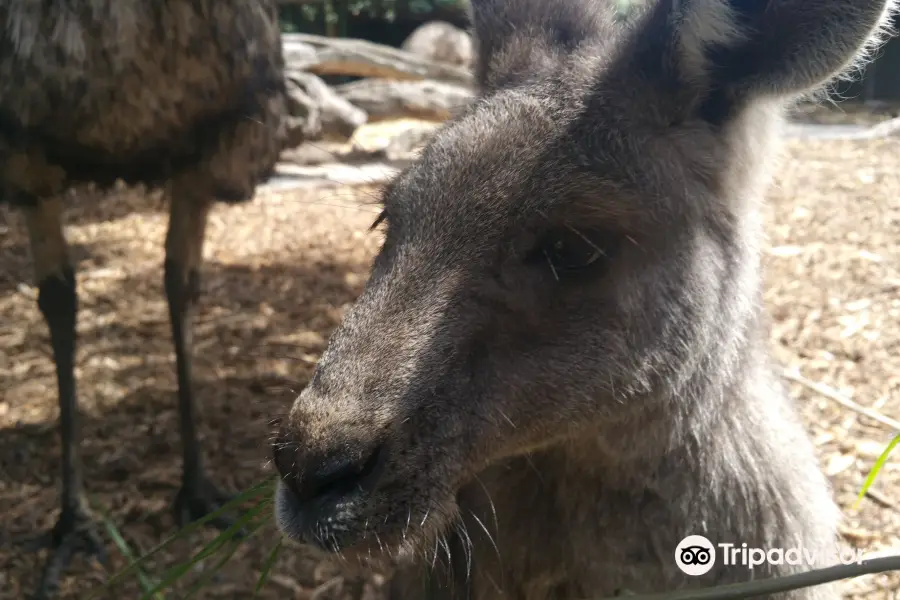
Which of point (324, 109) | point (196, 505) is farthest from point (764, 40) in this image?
point (324, 109)

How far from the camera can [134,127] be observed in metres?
2.76

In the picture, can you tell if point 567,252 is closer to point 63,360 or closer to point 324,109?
point 63,360

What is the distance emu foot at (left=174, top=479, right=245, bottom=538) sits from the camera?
10.5ft

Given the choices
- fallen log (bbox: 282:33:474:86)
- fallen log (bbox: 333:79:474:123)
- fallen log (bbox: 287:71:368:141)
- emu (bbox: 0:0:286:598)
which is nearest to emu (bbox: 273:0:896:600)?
emu (bbox: 0:0:286:598)

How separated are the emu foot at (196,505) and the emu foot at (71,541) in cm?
31

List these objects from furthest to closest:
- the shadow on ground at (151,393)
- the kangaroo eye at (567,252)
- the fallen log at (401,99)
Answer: the fallen log at (401,99) < the shadow on ground at (151,393) < the kangaroo eye at (567,252)

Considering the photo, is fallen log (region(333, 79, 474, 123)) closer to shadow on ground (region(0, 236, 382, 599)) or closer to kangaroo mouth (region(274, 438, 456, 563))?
shadow on ground (region(0, 236, 382, 599))

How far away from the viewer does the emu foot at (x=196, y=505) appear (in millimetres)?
3207

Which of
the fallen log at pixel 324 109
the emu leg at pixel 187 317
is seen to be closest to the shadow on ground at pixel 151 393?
the emu leg at pixel 187 317

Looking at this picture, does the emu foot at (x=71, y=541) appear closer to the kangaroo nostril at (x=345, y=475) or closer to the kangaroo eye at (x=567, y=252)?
the kangaroo nostril at (x=345, y=475)

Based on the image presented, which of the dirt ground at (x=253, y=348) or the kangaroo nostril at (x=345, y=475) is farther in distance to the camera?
the dirt ground at (x=253, y=348)

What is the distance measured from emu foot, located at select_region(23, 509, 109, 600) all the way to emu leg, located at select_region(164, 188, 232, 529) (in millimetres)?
327

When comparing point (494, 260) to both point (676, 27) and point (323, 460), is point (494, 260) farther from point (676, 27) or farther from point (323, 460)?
point (676, 27)

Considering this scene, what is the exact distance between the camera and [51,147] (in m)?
2.73
